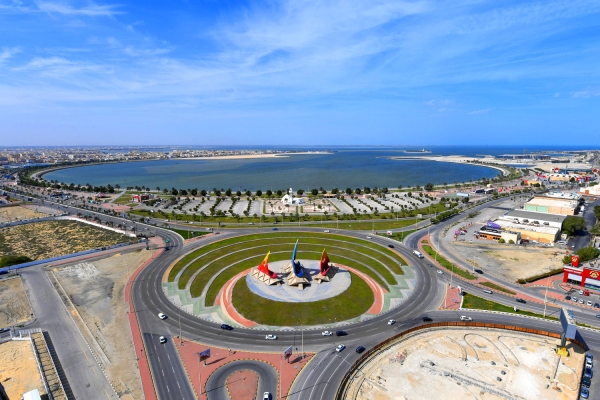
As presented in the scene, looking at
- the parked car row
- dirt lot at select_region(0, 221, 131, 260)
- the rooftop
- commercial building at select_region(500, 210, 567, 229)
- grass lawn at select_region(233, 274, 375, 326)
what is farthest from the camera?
the rooftop

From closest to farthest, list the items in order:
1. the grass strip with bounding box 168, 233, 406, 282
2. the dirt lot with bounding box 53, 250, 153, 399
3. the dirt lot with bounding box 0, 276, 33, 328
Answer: the dirt lot with bounding box 53, 250, 153, 399
the dirt lot with bounding box 0, 276, 33, 328
the grass strip with bounding box 168, 233, 406, 282

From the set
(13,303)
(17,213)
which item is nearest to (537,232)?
(13,303)

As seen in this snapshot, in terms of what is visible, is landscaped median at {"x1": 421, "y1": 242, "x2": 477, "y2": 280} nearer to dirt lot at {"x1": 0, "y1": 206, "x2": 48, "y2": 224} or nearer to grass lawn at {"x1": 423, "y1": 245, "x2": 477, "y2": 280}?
grass lawn at {"x1": 423, "y1": 245, "x2": 477, "y2": 280}

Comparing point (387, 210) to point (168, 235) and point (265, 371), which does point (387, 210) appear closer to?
point (168, 235)

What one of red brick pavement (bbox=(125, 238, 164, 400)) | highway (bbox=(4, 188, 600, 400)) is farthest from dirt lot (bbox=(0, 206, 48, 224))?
red brick pavement (bbox=(125, 238, 164, 400))

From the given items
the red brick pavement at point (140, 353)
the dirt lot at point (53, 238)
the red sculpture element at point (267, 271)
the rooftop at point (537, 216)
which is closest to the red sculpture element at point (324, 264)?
the red sculpture element at point (267, 271)
